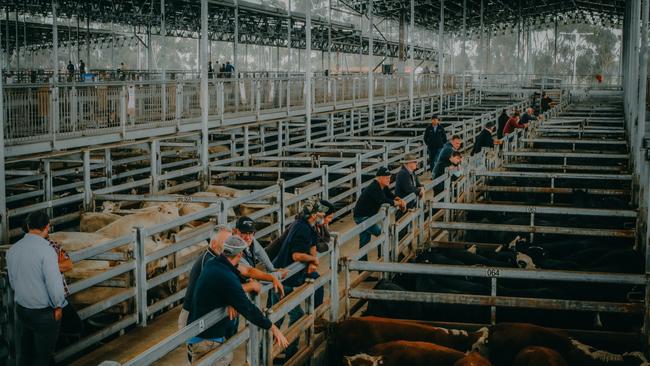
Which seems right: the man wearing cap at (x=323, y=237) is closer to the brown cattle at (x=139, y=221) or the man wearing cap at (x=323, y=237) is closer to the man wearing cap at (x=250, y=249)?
the man wearing cap at (x=250, y=249)

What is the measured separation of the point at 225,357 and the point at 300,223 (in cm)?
204

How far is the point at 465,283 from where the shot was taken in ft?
28.3

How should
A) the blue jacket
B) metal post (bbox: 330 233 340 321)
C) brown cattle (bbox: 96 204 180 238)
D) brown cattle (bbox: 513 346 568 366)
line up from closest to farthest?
brown cattle (bbox: 513 346 568 366) < metal post (bbox: 330 233 340 321) < brown cattle (bbox: 96 204 180 238) < the blue jacket

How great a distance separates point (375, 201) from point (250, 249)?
13.0 feet

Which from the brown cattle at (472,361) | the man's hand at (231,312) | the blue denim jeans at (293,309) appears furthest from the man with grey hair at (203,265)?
the brown cattle at (472,361)

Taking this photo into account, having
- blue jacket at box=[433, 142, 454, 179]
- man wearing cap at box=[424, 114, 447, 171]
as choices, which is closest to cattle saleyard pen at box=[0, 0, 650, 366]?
blue jacket at box=[433, 142, 454, 179]

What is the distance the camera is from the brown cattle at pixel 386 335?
702cm

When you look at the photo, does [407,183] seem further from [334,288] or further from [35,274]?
[35,274]

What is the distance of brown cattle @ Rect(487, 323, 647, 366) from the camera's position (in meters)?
6.73

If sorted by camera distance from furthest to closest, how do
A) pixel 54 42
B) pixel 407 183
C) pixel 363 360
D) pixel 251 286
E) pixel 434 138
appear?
pixel 54 42 < pixel 434 138 < pixel 407 183 < pixel 363 360 < pixel 251 286

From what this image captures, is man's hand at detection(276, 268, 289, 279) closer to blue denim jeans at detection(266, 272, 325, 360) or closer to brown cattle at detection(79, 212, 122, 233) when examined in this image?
blue denim jeans at detection(266, 272, 325, 360)

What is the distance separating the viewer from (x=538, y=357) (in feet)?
21.1

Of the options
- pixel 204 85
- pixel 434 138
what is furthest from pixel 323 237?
pixel 434 138

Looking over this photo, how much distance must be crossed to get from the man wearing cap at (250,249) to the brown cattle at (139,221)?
167 inches
